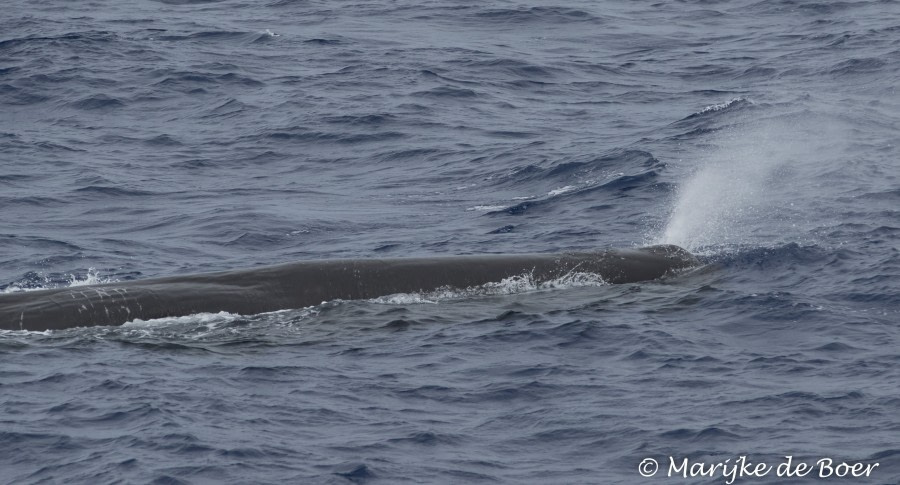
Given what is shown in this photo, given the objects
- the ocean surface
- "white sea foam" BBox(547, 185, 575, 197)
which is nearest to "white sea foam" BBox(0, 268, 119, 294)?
the ocean surface

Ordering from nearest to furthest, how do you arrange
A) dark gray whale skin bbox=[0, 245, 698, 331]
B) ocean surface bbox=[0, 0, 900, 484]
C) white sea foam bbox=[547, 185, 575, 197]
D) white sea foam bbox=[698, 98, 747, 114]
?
ocean surface bbox=[0, 0, 900, 484] → dark gray whale skin bbox=[0, 245, 698, 331] → white sea foam bbox=[547, 185, 575, 197] → white sea foam bbox=[698, 98, 747, 114]

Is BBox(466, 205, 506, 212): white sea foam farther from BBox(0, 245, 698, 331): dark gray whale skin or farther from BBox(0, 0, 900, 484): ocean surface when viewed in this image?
BBox(0, 245, 698, 331): dark gray whale skin

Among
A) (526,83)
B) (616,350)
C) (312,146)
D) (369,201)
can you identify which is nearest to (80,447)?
(616,350)

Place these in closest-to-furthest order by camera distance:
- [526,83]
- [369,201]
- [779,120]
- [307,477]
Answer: [307,477] → [369,201] → [779,120] → [526,83]

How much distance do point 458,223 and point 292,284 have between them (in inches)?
355

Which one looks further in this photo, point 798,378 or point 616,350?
point 616,350

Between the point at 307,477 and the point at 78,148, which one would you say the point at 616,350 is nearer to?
the point at 307,477

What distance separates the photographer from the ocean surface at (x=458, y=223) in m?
16.8

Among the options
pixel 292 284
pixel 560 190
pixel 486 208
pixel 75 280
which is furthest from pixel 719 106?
pixel 75 280

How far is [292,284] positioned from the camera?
23453 millimetres

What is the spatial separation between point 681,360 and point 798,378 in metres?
1.74

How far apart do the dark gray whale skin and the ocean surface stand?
41cm

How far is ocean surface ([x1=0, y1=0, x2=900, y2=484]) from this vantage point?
16812 mm

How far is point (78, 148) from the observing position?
40219mm
